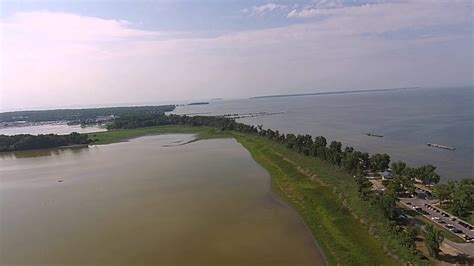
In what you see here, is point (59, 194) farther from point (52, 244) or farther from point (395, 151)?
point (395, 151)

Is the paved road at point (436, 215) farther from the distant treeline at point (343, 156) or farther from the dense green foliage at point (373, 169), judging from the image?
the distant treeline at point (343, 156)

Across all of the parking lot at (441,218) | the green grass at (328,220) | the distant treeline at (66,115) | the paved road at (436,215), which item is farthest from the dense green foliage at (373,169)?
the distant treeline at (66,115)

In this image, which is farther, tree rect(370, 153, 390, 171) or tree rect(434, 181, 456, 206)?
tree rect(370, 153, 390, 171)

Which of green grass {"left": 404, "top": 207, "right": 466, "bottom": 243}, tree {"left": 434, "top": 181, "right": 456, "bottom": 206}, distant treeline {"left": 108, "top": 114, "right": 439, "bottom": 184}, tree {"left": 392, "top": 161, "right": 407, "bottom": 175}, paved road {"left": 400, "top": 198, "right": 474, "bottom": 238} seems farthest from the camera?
tree {"left": 392, "top": 161, "right": 407, "bottom": 175}

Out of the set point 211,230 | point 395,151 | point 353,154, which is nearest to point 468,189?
point 353,154

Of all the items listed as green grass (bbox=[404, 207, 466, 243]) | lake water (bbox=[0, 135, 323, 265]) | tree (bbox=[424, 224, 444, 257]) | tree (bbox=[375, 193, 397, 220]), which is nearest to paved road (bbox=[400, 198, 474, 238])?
green grass (bbox=[404, 207, 466, 243])

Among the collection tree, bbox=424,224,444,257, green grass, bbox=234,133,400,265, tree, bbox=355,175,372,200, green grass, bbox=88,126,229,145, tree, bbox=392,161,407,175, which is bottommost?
green grass, bbox=234,133,400,265

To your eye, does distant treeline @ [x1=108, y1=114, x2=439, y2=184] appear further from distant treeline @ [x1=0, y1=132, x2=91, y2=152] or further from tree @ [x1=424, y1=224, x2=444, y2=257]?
distant treeline @ [x1=0, y1=132, x2=91, y2=152]
